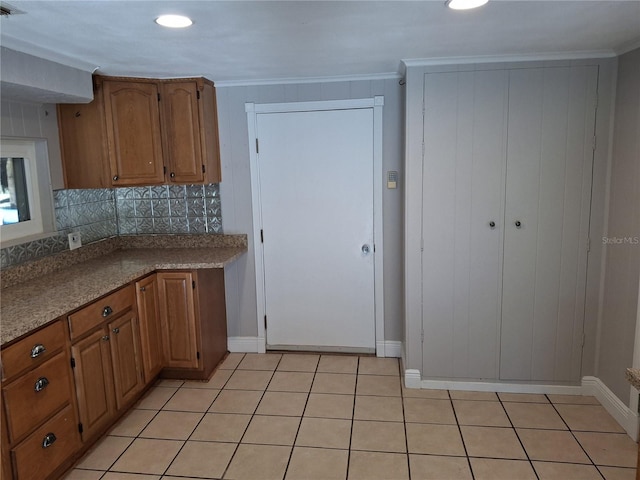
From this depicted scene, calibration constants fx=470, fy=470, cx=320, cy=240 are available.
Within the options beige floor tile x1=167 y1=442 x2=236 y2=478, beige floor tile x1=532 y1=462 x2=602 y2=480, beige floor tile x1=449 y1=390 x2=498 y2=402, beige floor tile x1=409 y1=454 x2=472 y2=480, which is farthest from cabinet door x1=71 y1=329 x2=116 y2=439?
beige floor tile x1=532 y1=462 x2=602 y2=480

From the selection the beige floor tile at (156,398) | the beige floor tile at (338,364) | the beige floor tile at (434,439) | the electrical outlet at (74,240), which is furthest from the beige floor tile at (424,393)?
the electrical outlet at (74,240)

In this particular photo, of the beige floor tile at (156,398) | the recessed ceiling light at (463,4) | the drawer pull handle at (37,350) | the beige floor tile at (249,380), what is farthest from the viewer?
the beige floor tile at (249,380)

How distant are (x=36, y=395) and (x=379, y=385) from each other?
205 cm

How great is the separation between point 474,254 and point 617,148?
1.01 meters

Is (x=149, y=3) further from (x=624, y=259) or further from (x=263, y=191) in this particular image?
(x=624, y=259)

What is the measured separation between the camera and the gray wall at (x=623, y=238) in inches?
101

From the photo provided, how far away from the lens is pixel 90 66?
2.80m

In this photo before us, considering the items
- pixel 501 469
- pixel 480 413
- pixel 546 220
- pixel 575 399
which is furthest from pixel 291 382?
pixel 546 220

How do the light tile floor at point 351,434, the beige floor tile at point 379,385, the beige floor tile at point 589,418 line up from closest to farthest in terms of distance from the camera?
the light tile floor at point 351,434
the beige floor tile at point 589,418
the beige floor tile at point 379,385

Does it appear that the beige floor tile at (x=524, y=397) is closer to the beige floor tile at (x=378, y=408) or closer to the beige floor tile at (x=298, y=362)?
the beige floor tile at (x=378, y=408)

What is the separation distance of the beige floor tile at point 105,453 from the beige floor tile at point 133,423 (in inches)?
2.2

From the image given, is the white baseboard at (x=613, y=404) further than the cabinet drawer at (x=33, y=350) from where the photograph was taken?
Yes

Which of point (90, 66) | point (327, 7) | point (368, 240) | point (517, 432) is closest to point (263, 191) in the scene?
point (368, 240)

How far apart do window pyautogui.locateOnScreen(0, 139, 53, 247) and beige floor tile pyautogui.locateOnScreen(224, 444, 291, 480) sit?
70.7 inches
